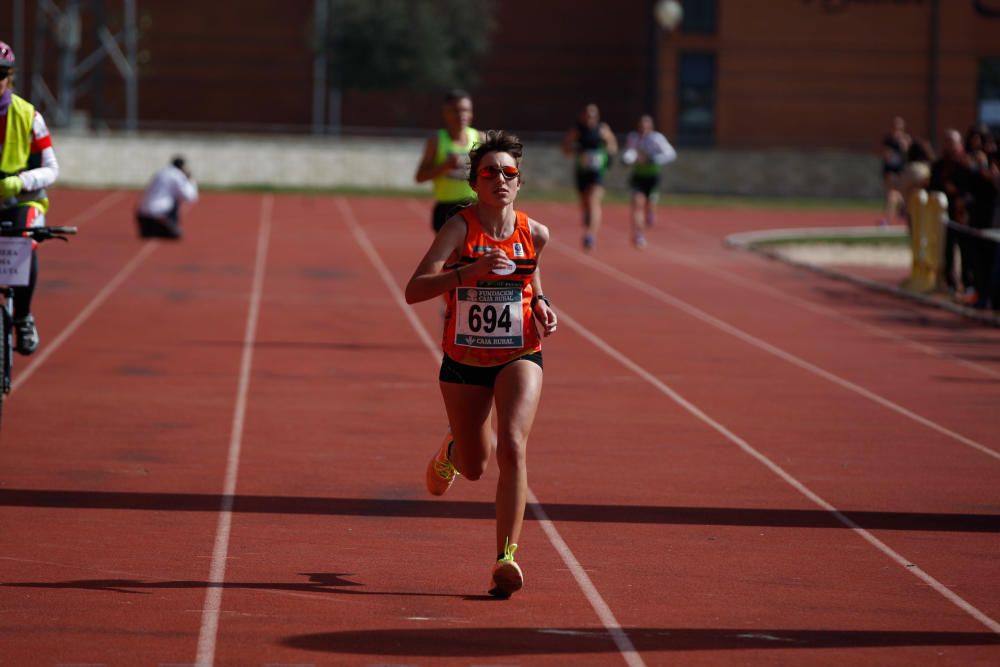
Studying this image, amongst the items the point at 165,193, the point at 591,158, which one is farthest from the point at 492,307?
the point at 165,193

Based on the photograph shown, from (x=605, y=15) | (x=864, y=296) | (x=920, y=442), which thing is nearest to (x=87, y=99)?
(x=605, y=15)

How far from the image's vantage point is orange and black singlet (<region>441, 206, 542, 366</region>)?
6.78 m

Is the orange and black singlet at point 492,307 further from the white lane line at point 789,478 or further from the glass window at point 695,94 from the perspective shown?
the glass window at point 695,94

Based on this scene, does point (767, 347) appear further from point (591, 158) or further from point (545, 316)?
point (591, 158)

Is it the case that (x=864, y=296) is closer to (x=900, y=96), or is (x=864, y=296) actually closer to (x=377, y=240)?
(x=377, y=240)

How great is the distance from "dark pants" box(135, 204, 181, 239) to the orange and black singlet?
20484mm

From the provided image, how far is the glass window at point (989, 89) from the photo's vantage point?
51688mm

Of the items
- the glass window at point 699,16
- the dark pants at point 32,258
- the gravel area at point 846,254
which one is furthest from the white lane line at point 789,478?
the glass window at point 699,16

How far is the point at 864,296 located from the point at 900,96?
1258 inches

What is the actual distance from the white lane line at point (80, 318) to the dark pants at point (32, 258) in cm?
222

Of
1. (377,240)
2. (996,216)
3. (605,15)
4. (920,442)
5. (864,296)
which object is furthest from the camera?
(605,15)

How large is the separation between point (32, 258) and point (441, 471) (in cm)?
287

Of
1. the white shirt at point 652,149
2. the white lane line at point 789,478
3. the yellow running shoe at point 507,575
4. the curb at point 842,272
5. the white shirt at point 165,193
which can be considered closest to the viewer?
the yellow running shoe at point 507,575

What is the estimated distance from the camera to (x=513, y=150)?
6953 mm
